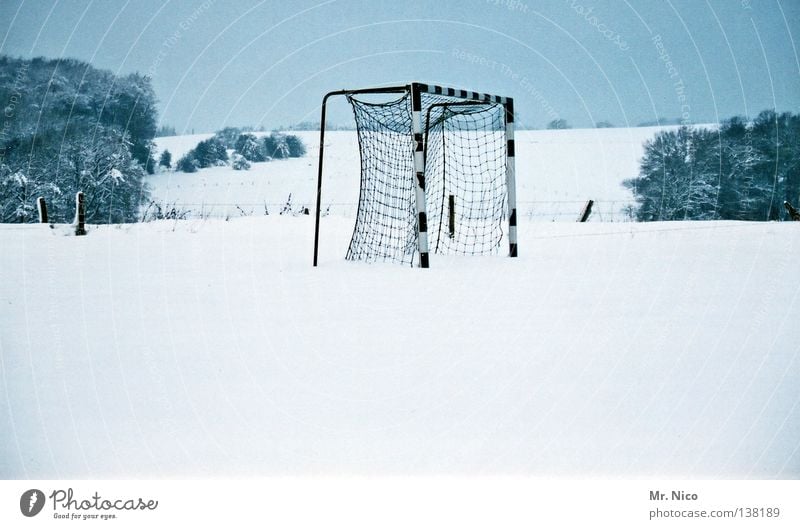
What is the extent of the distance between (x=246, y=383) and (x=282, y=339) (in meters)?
0.85

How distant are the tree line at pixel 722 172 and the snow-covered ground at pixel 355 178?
1003 millimetres

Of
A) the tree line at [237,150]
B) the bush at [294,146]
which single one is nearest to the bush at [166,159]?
the tree line at [237,150]

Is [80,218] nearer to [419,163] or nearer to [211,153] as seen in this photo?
[419,163]

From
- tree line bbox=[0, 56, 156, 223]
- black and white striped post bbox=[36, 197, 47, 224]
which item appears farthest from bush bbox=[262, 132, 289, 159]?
black and white striped post bbox=[36, 197, 47, 224]

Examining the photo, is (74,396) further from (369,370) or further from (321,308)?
(321,308)

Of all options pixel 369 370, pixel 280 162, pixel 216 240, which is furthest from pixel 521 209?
pixel 369 370

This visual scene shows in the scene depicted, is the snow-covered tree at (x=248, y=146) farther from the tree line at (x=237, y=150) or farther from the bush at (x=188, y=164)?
the bush at (x=188, y=164)

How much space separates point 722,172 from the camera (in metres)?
19.8

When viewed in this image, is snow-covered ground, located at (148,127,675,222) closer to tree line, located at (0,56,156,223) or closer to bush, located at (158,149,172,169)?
bush, located at (158,149,172,169)

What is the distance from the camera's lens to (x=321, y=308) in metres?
4.62

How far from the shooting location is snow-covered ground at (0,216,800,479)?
204 cm

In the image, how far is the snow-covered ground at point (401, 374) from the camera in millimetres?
2039

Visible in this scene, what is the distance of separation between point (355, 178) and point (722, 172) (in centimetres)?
1191

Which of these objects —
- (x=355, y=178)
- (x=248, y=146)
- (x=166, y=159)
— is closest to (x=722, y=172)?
(x=355, y=178)
